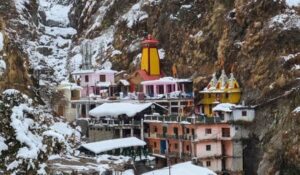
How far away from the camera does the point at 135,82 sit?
8525 centimetres

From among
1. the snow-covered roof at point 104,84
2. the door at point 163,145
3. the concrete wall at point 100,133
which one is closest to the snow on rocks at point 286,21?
the door at point 163,145

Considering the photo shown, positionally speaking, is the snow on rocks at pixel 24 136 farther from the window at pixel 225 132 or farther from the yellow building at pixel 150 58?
the yellow building at pixel 150 58

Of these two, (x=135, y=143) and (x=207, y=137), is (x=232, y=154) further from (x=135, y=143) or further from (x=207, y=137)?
(x=135, y=143)

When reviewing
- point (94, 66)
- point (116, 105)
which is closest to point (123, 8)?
point (94, 66)

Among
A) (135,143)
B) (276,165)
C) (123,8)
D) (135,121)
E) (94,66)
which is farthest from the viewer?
(123,8)

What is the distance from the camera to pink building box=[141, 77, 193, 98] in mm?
77250

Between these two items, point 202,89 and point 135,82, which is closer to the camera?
point 202,89

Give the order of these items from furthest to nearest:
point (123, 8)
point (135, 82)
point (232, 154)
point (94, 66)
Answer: point (123, 8) < point (94, 66) < point (135, 82) < point (232, 154)

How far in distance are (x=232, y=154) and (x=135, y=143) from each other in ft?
40.1

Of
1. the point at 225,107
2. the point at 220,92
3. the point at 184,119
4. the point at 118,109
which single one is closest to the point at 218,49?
the point at 220,92

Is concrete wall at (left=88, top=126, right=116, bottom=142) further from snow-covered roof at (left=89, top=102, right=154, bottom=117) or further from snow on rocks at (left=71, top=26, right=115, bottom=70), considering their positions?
snow on rocks at (left=71, top=26, right=115, bottom=70)

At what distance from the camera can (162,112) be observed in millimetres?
76062

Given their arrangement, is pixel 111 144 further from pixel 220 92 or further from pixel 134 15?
pixel 134 15

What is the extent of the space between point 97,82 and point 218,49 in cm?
2292
